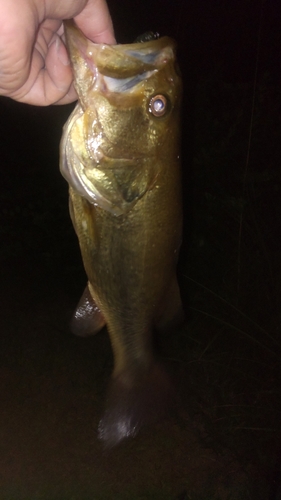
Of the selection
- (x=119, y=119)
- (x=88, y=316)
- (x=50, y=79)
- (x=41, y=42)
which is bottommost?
(x=88, y=316)

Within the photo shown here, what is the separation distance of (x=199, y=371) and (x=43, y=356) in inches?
55.6

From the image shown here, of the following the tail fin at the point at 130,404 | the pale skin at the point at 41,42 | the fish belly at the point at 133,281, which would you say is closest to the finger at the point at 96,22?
the pale skin at the point at 41,42

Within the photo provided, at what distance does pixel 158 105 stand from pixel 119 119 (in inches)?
4.8

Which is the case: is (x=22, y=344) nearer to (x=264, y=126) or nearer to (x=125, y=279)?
(x=125, y=279)

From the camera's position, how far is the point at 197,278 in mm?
4320

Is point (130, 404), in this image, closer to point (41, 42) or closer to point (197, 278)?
point (41, 42)

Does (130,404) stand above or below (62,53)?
below

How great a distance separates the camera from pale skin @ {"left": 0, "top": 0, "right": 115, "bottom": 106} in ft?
3.25

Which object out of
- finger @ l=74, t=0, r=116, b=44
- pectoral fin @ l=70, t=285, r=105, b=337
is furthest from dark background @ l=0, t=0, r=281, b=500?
finger @ l=74, t=0, r=116, b=44

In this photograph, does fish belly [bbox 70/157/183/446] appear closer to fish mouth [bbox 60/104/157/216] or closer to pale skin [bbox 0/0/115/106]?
fish mouth [bbox 60/104/157/216]

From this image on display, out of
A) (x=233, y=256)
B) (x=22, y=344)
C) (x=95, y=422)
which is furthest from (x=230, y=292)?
(x=22, y=344)

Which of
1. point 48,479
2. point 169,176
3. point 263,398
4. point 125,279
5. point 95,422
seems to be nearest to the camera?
point 169,176

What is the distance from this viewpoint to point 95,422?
11.5 feet

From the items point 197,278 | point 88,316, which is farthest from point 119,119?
point 197,278
